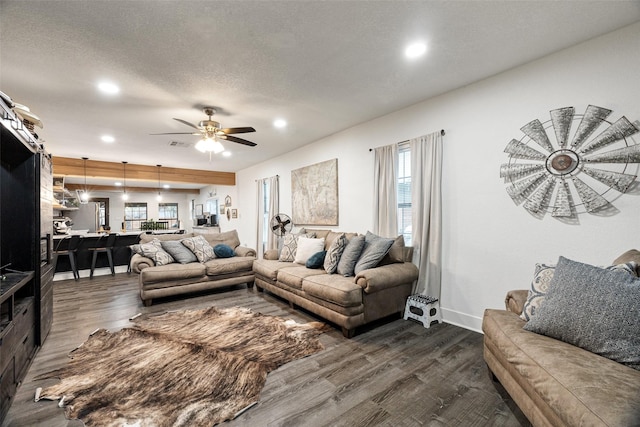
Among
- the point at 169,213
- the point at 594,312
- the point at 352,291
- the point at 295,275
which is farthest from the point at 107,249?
the point at 594,312

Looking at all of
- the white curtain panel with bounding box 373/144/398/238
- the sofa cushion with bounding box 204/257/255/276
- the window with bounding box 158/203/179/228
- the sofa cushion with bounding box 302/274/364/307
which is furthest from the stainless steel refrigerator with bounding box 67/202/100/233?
the white curtain panel with bounding box 373/144/398/238

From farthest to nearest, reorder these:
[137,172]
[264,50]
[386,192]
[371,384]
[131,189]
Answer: [131,189], [137,172], [386,192], [264,50], [371,384]

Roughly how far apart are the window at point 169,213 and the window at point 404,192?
1116 cm

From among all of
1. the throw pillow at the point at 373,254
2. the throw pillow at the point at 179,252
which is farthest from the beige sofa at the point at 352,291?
the throw pillow at the point at 179,252

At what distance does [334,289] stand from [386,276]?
23.1 inches

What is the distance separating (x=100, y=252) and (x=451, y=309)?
22.6 feet

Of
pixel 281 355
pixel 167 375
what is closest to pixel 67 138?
pixel 167 375

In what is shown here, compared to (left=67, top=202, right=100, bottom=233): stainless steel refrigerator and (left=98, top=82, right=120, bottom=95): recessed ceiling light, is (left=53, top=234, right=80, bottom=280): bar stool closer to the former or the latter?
(left=67, top=202, right=100, bottom=233): stainless steel refrigerator

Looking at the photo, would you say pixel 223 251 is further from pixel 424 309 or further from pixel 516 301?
pixel 516 301

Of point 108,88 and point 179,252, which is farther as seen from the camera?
point 179,252

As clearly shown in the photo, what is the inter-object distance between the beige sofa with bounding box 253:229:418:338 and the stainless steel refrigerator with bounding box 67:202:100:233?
266 inches

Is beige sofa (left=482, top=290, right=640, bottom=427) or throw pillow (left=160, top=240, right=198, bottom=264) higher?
throw pillow (left=160, top=240, right=198, bottom=264)

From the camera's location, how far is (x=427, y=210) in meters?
3.23

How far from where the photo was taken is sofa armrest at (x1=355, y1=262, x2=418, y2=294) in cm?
279
